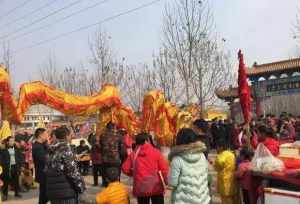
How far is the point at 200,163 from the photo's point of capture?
7.06m

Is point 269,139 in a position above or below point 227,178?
above

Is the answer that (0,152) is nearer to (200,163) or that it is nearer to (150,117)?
(150,117)

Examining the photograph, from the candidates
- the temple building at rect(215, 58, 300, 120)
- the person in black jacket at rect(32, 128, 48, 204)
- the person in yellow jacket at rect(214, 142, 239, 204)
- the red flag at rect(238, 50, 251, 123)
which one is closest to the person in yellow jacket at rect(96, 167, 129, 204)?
the person in yellow jacket at rect(214, 142, 239, 204)

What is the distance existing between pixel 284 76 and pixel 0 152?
74.5ft

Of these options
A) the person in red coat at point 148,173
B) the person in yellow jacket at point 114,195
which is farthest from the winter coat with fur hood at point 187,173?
the person in red coat at point 148,173

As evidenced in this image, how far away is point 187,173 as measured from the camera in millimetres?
6930

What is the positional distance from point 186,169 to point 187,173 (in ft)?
0.18

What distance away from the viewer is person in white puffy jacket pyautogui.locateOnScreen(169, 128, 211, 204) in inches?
271

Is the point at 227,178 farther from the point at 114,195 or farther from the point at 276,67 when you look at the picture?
the point at 276,67

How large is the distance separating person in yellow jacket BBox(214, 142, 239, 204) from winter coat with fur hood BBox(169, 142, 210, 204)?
64.8 inches

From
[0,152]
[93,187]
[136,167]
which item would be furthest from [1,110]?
[136,167]

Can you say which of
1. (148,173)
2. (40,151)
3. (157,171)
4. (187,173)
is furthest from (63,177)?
(40,151)

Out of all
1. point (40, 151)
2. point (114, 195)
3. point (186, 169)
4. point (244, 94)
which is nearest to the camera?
point (186, 169)

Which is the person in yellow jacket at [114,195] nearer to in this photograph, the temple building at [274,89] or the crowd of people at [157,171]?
the crowd of people at [157,171]
